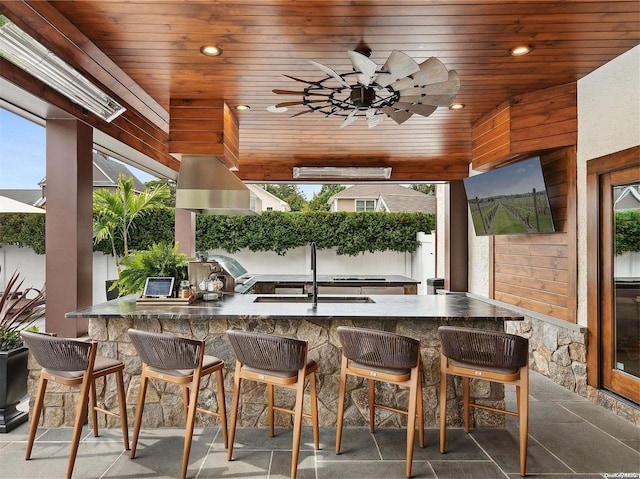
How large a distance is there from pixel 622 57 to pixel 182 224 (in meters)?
6.13

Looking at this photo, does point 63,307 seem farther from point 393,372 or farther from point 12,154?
point 12,154

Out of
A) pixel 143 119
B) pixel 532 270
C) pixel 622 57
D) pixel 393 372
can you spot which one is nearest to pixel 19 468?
pixel 393 372

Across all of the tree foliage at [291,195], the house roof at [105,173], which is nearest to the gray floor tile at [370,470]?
the house roof at [105,173]

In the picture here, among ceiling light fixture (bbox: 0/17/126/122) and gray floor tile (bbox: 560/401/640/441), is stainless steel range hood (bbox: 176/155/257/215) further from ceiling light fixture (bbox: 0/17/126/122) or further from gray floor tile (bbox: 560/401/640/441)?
gray floor tile (bbox: 560/401/640/441)

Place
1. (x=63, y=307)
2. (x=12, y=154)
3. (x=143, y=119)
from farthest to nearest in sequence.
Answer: (x=12, y=154) → (x=143, y=119) → (x=63, y=307)

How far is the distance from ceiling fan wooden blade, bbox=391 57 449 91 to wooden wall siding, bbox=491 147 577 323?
85.8 inches

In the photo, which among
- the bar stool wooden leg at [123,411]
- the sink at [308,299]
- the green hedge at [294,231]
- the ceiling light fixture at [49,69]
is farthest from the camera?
the green hedge at [294,231]

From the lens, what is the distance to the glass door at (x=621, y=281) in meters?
3.35

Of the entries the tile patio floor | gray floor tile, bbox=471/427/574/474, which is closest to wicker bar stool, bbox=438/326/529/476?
gray floor tile, bbox=471/427/574/474

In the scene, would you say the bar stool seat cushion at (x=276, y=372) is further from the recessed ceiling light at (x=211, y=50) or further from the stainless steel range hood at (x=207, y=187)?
the recessed ceiling light at (x=211, y=50)

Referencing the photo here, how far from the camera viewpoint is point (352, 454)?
2770 mm

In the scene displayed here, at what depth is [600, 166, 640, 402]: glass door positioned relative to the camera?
132 inches

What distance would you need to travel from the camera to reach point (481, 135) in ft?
15.4

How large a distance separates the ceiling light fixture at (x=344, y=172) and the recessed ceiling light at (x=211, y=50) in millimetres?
3640
